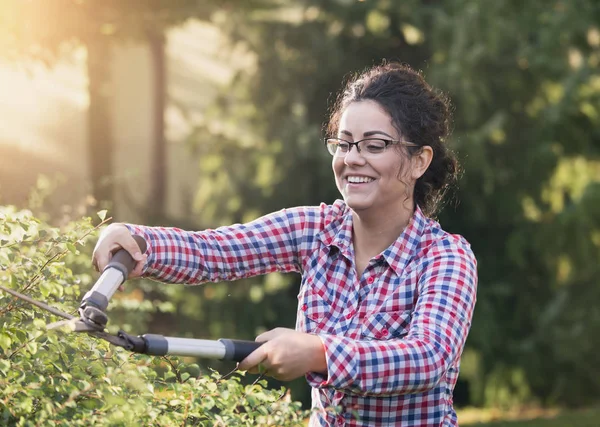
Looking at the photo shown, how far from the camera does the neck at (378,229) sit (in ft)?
8.62

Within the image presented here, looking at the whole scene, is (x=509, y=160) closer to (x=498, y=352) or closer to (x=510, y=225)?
(x=510, y=225)

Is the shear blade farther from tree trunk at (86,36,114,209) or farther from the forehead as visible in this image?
tree trunk at (86,36,114,209)

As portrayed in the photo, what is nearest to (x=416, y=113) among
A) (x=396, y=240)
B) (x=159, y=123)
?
(x=396, y=240)

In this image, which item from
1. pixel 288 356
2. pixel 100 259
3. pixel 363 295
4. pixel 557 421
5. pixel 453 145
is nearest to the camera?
pixel 288 356

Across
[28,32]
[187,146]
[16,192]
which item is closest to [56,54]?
[28,32]

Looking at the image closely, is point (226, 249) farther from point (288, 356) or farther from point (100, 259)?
point (288, 356)

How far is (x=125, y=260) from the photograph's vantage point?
94.0 inches

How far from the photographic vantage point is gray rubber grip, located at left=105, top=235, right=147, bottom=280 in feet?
7.59

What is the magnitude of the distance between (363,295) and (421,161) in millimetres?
473

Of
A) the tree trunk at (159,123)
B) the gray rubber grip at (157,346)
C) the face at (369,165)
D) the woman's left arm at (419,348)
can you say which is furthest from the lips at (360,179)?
the tree trunk at (159,123)

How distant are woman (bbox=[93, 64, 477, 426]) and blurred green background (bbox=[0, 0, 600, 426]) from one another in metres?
5.56

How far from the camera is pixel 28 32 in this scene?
6828mm

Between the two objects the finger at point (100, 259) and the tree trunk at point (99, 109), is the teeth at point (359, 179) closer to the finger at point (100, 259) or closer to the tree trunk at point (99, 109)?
the finger at point (100, 259)

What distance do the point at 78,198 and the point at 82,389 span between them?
5.32 metres
